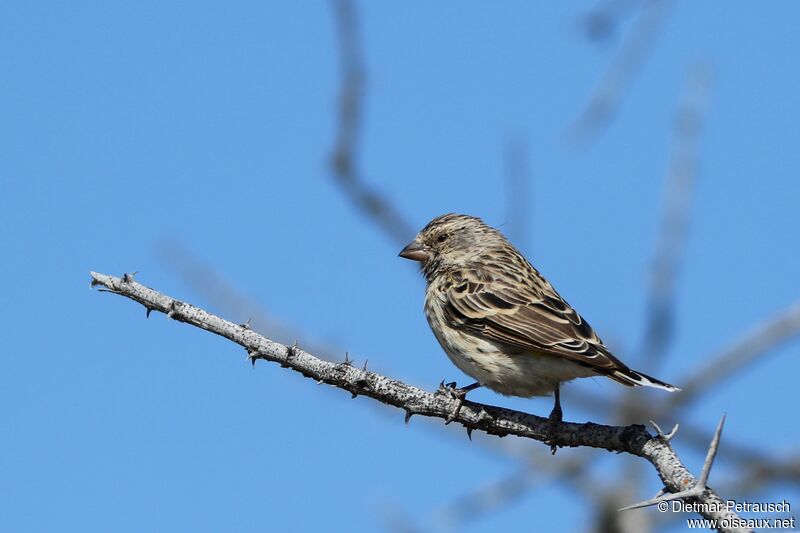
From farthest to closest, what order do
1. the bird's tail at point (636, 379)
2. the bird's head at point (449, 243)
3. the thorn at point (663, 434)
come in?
the bird's head at point (449, 243), the bird's tail at point (636, 379), the thorn at point (663, 434)

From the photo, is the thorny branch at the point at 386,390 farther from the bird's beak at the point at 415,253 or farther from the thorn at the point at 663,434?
the bird's beak at the point at 415,253

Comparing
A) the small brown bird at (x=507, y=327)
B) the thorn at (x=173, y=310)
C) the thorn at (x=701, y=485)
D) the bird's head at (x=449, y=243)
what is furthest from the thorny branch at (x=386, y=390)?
the bird's head at (x=449, y=243)

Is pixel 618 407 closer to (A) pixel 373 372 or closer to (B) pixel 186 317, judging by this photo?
(A) pixel 373 372

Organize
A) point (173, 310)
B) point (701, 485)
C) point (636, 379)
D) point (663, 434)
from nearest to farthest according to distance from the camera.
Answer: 1. point (701, 485)
2. point (663, 434)
3. point (173, 310)
4. point (636, 379)

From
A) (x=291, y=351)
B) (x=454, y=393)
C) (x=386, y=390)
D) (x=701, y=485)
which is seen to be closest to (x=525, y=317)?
(x=454, y=393)

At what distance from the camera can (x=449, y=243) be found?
27.1ft

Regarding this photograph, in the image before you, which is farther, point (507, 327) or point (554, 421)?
point (507, 327)

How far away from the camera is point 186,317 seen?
463 cm

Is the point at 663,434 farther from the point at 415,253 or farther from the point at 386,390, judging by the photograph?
the point at 415,253

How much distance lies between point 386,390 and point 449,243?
346 centimetres

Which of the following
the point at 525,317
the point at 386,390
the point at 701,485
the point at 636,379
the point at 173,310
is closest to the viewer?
the point at 701,485

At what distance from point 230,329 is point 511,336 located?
7.37 feet

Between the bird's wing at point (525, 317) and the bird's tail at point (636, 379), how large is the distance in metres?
0.03

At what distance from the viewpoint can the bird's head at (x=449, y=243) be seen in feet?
26.6
